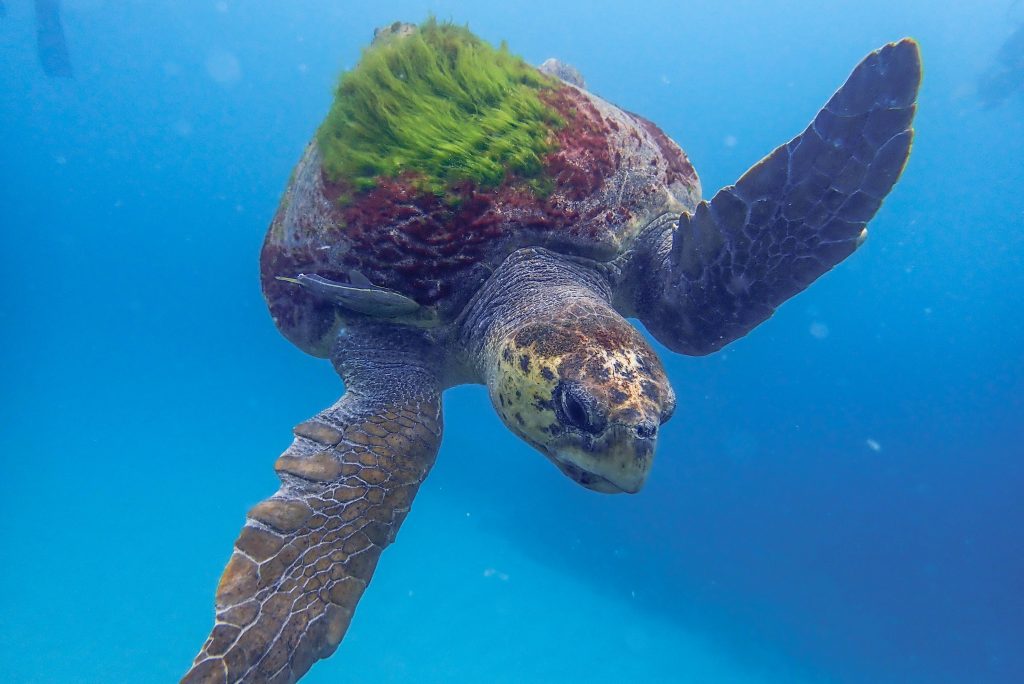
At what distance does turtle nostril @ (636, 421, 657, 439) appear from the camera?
211 cm

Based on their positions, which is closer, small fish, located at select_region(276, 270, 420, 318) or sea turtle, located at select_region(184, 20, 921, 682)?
sea turtle, located at select_region(184, 20, 921, 682)

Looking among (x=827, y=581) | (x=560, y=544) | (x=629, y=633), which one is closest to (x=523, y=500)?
(x=560, y=544)

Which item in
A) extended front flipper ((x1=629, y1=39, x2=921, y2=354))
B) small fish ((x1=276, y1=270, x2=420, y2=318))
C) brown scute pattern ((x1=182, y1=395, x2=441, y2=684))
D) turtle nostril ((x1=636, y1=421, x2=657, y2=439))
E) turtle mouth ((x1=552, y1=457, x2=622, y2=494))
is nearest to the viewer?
turtle nostril ((x1=636, y1=421, x2=657, y2=439))

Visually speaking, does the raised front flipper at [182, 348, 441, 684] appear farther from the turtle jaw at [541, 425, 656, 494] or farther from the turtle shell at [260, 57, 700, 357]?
the turtle jaw at [541, 425, 656, 494]

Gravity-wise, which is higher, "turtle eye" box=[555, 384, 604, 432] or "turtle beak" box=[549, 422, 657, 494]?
"turtle eye" box=[555, 384, 604, 432]

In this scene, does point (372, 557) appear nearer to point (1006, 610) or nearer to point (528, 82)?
point (528, 82)

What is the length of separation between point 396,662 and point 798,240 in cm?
995

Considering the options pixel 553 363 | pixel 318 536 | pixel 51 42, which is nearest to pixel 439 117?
pixel 553 363

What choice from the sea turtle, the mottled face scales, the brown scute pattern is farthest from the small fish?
the mottled face scales

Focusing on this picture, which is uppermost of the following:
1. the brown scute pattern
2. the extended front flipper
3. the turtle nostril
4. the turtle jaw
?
the extended front flipper

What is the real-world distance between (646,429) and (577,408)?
0.99ft

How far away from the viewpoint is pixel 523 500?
11766 mm

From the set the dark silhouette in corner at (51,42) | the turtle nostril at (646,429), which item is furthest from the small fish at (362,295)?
the dark silhouette in corner at (51,42)

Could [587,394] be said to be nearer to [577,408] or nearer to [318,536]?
[577,408]
